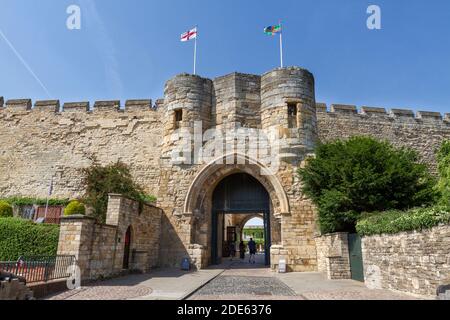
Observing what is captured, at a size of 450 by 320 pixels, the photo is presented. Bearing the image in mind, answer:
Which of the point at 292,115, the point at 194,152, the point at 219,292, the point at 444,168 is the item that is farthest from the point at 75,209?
the point at 444,168


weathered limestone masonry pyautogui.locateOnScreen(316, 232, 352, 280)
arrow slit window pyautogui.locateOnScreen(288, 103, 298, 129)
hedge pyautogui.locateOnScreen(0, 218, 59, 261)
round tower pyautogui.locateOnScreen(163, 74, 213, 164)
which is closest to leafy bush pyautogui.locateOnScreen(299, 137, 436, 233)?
weathered limestone masonry pyautogui.locateOnScreen(316, 232, 352, 280)

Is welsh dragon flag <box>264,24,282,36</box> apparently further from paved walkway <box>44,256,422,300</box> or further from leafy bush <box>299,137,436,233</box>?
paved walkway <box>44,256,422,300</box>

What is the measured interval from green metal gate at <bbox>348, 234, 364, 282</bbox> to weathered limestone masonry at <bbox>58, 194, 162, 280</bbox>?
6.06 meters

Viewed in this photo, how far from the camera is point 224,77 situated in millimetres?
13367

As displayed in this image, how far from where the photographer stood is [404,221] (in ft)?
19.8

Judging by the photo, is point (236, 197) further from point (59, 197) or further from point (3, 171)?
point (3, 171)

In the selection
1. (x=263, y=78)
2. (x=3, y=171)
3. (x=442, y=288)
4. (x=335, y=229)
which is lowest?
(x=442, y=288)

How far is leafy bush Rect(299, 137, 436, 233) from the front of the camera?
8.49m

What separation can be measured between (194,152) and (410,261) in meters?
8.22

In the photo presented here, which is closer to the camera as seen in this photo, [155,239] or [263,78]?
[155,239]

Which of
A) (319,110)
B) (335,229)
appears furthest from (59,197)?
(319,110)

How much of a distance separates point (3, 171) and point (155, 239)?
10.3 metres

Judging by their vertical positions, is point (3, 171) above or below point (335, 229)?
above

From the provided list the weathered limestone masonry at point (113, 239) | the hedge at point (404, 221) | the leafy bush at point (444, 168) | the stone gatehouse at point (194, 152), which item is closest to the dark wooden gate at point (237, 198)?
the stone gatehouse at point (194, 152)
